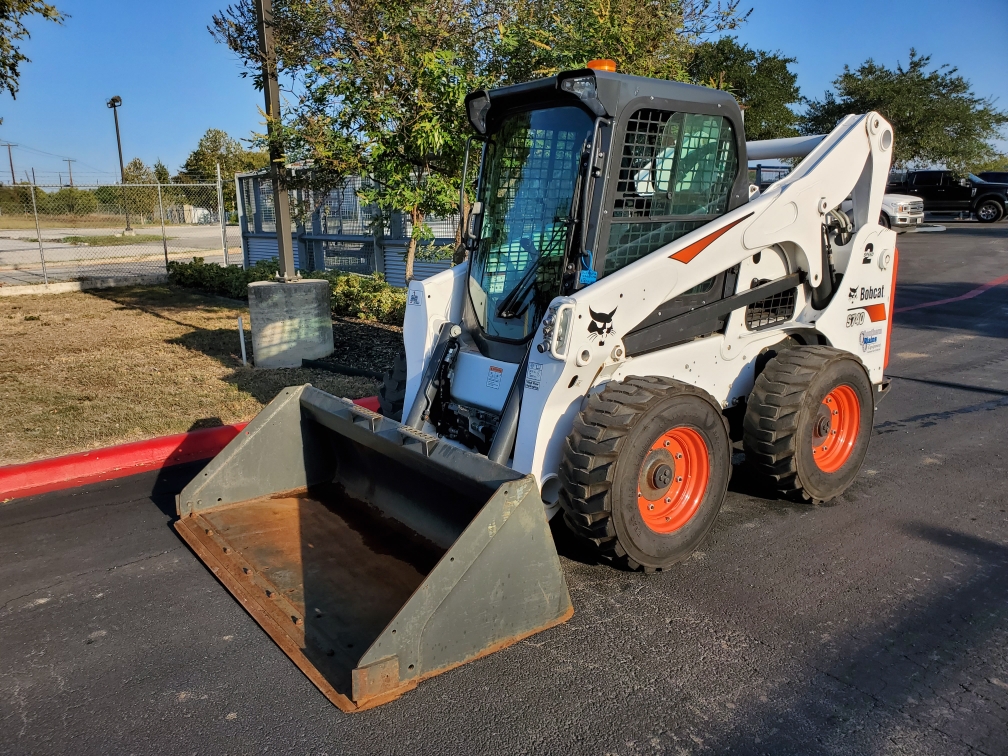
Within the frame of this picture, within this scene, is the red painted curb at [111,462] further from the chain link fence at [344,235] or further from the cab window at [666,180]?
the chain link fence at [344,235]

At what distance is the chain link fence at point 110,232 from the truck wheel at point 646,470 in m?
14.4

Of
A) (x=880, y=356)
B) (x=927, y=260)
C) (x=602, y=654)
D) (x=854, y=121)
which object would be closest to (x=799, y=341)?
(x=880, y=356)

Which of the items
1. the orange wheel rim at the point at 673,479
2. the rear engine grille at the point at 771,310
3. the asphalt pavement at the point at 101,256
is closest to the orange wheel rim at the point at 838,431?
the rear engine grille at the point at 771,310

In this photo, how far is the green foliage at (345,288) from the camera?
11484 mm

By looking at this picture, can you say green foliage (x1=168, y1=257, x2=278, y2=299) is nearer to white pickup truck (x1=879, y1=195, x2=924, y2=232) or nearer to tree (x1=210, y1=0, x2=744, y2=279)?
tree (x1=210, y1=0, x2=744, y2=279)

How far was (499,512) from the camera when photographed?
330 cm

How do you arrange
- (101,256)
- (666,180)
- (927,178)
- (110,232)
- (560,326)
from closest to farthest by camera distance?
(560,326), (666,180), (101,256), (927,178), (110,232)

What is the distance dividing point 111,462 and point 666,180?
4.57m

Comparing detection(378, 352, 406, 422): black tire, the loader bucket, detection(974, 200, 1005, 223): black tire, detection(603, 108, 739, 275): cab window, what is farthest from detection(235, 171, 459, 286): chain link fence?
detection(974, 200, 1005, 223): black tire

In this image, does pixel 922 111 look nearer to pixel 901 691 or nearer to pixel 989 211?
pixel 989 211

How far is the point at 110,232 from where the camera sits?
4359 cm

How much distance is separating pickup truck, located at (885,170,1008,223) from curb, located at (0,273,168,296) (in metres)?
23.7

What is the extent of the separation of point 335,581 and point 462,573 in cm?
96

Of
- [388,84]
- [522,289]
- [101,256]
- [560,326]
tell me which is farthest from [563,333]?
[101,256]
